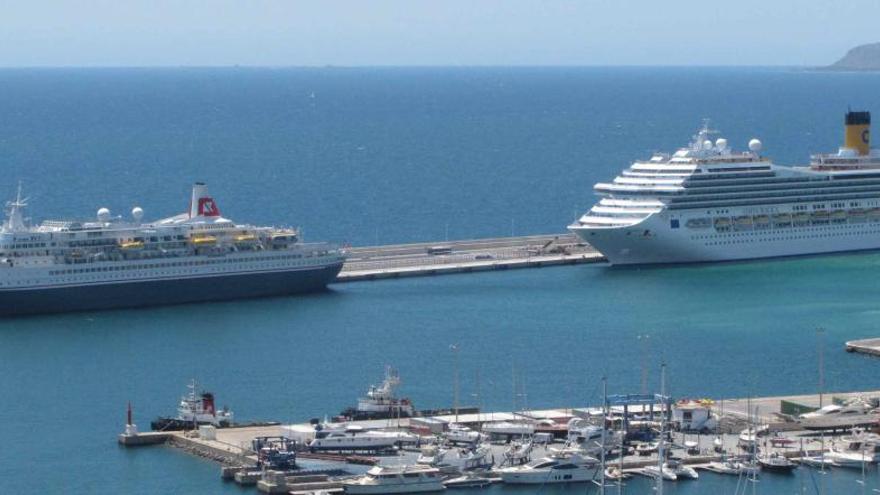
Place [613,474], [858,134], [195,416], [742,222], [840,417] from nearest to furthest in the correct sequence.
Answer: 1. [613,474]
2. [840,417]
3. [195,416]
4. [742,222]
5. [858,134]

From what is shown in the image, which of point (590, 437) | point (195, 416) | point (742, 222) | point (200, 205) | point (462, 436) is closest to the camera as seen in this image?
point (590, 437)

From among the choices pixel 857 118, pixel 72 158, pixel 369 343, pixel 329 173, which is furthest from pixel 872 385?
pixel 72 158

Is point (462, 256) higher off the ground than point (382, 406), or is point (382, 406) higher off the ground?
point (462, 256)

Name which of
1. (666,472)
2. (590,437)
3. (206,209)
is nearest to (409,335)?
(206,209)

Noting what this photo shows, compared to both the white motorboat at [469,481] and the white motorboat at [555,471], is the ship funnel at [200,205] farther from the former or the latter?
the white motorboat at [469,481]

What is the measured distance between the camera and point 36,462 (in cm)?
4897

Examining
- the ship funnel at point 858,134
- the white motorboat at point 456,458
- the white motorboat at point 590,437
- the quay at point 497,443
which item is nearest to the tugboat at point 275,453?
the quay at point 497,443

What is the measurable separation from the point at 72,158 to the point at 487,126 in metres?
45.8

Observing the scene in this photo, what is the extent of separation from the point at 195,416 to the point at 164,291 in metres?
20.7

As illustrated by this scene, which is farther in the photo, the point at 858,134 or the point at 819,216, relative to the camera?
the point at 858,134

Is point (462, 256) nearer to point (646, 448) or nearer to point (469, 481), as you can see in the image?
point (646, 448)

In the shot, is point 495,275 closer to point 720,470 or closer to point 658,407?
point 658,407

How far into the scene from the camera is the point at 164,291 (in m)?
71.8

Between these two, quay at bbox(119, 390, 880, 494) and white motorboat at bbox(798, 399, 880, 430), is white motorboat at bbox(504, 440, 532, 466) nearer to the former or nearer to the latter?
quay at bbox(119, 390, 880, 494)
